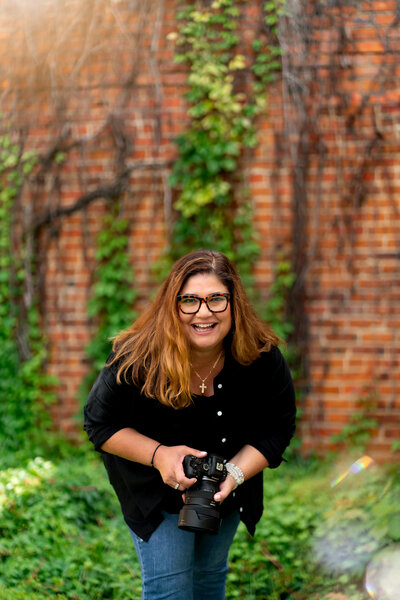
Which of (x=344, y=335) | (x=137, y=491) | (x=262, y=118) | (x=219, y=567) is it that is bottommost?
(x=219, y=567)

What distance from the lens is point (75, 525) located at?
12.2 ft

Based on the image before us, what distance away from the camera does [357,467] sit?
177 inches

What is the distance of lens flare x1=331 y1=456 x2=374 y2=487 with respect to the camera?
4.31 metres

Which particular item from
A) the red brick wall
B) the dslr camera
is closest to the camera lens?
the dslr camera

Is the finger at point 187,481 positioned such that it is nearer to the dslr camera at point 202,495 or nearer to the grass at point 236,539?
the dslr camera at point 202,495

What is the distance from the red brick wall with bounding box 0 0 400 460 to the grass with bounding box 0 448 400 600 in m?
0.99

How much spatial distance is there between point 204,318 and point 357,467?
9.16 feet

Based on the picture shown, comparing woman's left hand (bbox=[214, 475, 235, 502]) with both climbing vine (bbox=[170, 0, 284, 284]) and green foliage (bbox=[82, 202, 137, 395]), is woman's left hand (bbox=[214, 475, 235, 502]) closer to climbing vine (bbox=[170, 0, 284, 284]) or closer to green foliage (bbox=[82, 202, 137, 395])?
climbing vine (bbox=[170, 0, 284, 284])

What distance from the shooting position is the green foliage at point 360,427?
15.3 ft

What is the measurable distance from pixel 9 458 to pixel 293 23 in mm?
3785

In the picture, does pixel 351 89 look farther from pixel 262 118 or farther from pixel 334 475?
pixel 334 475

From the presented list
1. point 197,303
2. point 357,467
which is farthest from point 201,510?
point 357,467

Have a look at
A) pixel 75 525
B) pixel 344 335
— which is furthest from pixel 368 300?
pixel 75 525

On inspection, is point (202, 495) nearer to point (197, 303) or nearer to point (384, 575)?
point (197, 303)
